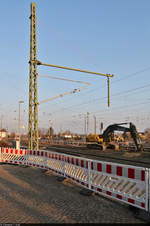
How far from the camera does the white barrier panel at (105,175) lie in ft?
16.0

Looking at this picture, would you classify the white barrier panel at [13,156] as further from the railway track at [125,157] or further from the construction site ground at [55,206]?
the railway track at [125,157]

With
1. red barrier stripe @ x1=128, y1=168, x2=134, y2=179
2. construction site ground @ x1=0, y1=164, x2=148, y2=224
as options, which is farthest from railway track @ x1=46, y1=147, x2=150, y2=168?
red barrier stripe @ x1=128, y1=168, x2=134, y2=179

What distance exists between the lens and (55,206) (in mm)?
5316

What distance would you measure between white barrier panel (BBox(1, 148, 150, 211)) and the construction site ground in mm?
335

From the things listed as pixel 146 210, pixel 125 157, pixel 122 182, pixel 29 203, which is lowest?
pixel 125 157

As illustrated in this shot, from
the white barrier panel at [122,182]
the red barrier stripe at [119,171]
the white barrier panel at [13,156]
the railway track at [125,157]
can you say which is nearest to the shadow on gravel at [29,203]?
the white barrier panel at [122,182]

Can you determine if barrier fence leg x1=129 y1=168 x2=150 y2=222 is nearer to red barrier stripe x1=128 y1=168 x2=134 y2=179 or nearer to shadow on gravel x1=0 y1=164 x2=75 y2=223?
red barrier stripe x1=128 y1=168 x2=134 y2=179

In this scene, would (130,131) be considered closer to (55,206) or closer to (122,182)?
(122,182)

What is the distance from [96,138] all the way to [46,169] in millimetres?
23759

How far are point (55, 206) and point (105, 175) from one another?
5.91 feet

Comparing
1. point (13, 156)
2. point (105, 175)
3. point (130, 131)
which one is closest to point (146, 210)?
point (105, 175)

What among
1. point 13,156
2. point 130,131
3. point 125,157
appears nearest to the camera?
point 13,156

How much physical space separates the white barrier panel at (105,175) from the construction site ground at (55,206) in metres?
0.33

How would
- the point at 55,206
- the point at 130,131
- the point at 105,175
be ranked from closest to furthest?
the point at 55,206 < the point at 105,175 < the point at 130,131
